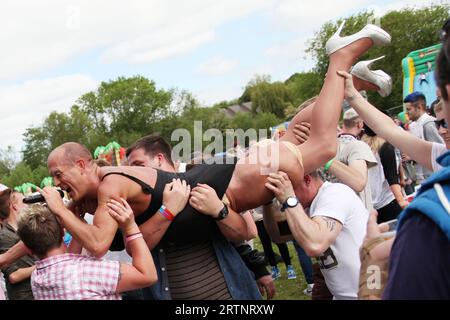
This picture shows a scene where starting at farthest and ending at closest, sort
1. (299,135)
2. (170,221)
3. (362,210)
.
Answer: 1. (299,135)
2. (362,210)
3. (170,221)

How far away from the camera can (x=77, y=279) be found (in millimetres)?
2641

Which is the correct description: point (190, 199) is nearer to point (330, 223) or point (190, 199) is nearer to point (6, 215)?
point (330, 223)

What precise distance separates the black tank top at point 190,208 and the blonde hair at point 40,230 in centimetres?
38

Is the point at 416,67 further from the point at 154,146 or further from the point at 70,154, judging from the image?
the point at 70,154

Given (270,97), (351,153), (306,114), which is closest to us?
(306,114)

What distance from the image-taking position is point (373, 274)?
1.58m

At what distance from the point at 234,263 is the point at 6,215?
2622mm

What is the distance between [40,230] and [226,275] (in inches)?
41.0

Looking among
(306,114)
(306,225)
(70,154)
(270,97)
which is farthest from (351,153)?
(270,97)

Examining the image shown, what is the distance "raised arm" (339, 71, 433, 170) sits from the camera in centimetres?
277

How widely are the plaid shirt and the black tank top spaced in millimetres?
347

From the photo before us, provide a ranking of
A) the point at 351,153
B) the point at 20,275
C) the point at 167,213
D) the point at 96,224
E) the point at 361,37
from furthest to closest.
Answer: the point at 351,153, the point at 20,275, the point at 361,37, the point at 167,213, the point at 96,224
